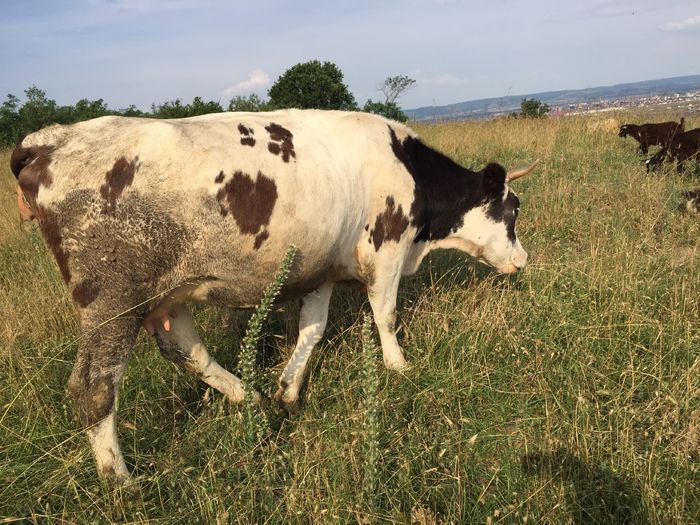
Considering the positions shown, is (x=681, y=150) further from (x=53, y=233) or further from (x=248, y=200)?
(x=53, y=233)

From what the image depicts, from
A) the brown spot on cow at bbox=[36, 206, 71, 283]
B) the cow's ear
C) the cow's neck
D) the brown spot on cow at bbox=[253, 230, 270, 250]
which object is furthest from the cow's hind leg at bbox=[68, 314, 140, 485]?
the cow's ear

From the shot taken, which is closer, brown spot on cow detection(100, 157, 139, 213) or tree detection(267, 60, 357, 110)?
brown spot on cow detection(100, 157, 139, 213)

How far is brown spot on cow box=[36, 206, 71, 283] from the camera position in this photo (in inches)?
108

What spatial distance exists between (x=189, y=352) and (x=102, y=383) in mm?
891

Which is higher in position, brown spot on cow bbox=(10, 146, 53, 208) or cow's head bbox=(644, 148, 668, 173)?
brown spot on cow bbox=(10, 146, 53, 208)

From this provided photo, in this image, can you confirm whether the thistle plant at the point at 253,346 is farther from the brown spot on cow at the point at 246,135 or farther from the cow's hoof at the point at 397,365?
the cow's hoof at the point at 397,365

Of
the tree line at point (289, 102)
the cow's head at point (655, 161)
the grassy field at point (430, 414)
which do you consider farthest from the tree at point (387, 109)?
the grassy field at point (430, 414)

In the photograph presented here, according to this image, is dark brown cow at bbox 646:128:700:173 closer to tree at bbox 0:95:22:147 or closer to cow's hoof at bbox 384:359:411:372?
cow's hoof at bbox 384:359:411:372

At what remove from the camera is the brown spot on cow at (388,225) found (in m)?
3.92

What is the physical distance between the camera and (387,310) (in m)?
4.18

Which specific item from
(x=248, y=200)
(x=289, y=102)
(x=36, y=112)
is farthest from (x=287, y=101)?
(x=248, y=200)

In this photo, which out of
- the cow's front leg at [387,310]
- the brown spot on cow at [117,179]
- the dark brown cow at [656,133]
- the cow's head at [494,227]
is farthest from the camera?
the dark brown cow at [656,133]

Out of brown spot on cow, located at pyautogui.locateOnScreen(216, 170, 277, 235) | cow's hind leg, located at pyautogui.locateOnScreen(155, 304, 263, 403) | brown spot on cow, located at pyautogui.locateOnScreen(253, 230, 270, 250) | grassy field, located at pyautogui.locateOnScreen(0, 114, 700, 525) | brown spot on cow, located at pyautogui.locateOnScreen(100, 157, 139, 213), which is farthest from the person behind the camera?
cow's hind leg, located at pyautogui.locateOnScreen(155, 304, 263, 403)

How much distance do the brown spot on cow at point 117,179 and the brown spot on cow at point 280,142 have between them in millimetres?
812
